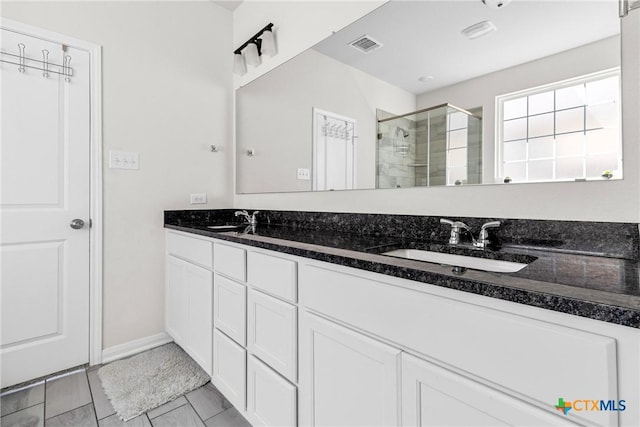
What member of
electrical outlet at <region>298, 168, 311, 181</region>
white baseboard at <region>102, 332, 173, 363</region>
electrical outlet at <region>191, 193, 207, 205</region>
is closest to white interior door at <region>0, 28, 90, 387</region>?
white baseboard at <region>102, 332, 173, 363</region>

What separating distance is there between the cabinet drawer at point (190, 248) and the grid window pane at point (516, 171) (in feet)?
4.46

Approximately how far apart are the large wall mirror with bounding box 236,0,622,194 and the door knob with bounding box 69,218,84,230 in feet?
4.43

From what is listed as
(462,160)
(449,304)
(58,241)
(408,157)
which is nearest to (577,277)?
(449,304)

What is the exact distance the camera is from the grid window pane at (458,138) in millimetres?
1227

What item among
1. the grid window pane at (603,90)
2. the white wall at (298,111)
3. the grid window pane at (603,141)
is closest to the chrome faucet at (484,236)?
the grid window pane at (603,141)

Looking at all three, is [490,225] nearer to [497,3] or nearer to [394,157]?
[394,157]

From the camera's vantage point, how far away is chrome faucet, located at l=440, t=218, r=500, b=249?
1.11m

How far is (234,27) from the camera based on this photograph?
2.57 metres

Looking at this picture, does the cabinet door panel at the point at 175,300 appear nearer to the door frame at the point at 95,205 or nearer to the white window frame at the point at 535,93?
the door frame at the point at 95,205

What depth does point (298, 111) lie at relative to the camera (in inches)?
80.3

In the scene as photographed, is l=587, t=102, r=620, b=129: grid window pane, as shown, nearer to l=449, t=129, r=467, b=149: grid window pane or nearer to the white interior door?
l=449, t=129, r=467, b=149: grid window pane

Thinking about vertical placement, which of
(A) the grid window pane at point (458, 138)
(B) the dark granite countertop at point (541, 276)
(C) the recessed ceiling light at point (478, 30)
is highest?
(C) the recessed ceiling light at point (478, 30)

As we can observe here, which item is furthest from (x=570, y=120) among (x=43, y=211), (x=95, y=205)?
(x=43, y=211)

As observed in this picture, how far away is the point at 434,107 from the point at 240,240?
39.1 inches
